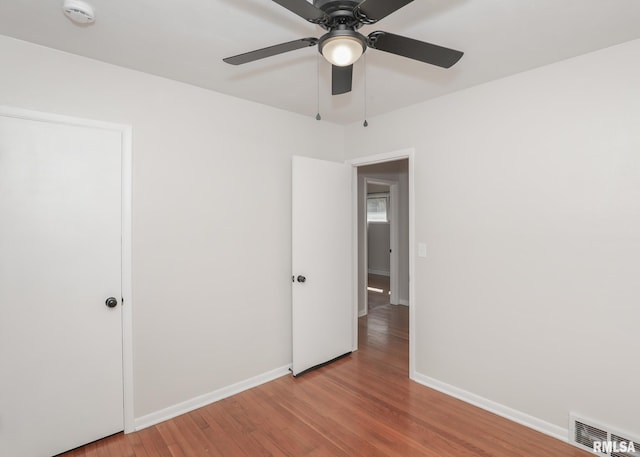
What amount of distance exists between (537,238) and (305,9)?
2139 millimetres

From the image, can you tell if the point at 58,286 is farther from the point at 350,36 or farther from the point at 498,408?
the point at 498,408

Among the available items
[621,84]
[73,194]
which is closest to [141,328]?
[73,194]

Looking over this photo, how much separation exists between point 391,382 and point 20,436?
2.67 m

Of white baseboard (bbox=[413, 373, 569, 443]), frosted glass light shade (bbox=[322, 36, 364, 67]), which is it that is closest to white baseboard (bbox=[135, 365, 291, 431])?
white baseboard (bbox=[413, 373, 569, 443])

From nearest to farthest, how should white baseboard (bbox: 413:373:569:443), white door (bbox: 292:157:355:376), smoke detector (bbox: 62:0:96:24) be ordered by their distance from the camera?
smoke detector (bbox: 62:0:96:24) < white baseboard (bbox: 413:373:569:443) < white door (bbox: 292:157:355:376)

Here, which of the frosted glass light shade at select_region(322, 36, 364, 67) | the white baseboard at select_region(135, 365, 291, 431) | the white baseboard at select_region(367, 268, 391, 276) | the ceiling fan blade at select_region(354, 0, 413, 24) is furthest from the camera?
the white baseboard at select_region(367, 268, 391, 276)

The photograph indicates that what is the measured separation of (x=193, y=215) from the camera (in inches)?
101

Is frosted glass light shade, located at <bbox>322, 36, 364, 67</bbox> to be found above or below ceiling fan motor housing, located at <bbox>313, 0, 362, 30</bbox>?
below

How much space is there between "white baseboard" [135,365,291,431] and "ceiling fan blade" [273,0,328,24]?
8.97 feet

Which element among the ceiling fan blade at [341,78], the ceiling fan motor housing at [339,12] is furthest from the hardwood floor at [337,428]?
the ceiling fan motor housing at [339,12]

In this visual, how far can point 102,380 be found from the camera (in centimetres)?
216

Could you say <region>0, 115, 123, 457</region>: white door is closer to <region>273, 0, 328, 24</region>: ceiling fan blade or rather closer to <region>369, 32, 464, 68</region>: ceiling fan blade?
<region>273, 0, 328, 24</region>: ceiling fan blade

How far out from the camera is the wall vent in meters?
1.91

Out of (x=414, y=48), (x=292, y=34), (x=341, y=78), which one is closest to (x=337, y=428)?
(x=341, y=78)
